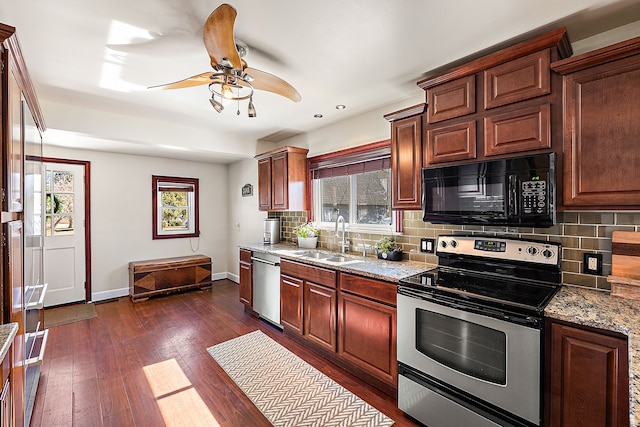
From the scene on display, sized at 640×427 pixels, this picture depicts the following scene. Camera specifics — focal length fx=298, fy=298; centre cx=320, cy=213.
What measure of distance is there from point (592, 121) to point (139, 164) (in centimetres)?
555

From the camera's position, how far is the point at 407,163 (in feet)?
8.34

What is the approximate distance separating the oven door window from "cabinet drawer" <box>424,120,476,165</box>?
1.12 meters

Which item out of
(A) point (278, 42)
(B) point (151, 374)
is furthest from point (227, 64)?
(B) point (151, 374)

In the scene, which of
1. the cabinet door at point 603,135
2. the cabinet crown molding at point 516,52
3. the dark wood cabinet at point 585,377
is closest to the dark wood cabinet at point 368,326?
the dark wood cabinet at point 585,377

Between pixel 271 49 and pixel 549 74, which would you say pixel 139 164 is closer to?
pixel 271 49

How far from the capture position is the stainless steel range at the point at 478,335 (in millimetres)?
1554

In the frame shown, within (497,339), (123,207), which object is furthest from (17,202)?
(123,207)

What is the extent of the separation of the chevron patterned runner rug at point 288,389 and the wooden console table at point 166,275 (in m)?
2.13

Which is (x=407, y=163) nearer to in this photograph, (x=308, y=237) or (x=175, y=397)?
(x=308, y=237)

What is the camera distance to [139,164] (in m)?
4.91

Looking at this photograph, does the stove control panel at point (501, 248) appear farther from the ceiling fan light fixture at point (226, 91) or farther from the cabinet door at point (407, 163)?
the ceiling fan light fixture at point (226, 91)

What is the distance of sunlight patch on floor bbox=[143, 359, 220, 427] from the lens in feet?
6.68

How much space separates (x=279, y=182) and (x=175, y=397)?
8.62 ft

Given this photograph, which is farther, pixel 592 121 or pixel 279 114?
pixel 279 114
